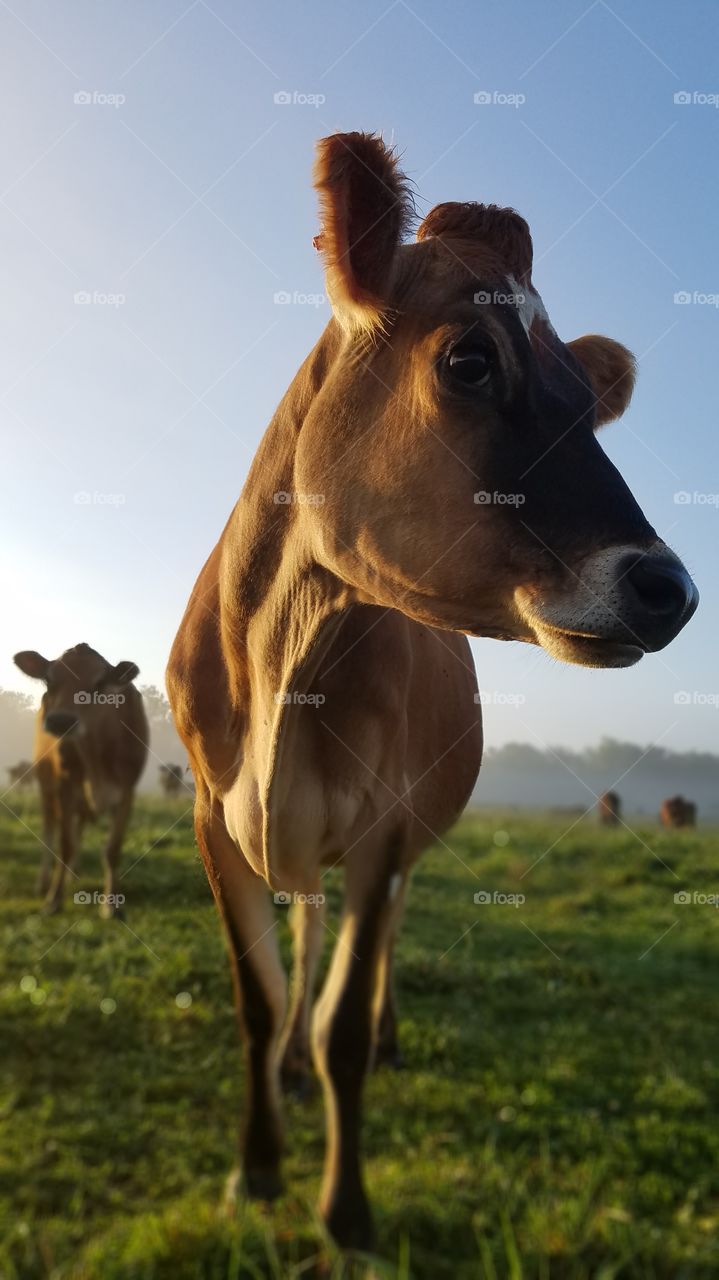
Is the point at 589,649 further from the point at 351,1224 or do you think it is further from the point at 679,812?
the point at 679,812

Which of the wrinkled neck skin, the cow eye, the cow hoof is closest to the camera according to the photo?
the cow eye

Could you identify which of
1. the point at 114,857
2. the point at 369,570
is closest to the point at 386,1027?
the point at 369,570

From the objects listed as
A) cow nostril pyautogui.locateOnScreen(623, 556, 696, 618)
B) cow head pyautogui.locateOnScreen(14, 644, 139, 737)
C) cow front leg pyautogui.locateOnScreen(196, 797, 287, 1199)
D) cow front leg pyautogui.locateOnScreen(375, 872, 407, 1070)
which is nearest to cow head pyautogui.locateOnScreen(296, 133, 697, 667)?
cow nostril pyautogui.locateOnScreen(623, 556, 696, 618)

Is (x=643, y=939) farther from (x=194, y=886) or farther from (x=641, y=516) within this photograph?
(x=641, y=516)

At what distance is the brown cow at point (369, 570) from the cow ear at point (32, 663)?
5.09 metres

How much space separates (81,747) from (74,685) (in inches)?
24.1

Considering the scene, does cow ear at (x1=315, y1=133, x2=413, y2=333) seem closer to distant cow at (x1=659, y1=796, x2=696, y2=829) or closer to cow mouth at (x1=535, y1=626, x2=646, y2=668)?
cow mouth at (x1=535, y1=626, x2=646, y2=668)

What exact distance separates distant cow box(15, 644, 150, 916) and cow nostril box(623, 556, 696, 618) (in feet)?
22.2

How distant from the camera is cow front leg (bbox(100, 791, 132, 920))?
7801 mm

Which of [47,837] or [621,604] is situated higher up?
[621,604]

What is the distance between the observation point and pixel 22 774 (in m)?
11.3

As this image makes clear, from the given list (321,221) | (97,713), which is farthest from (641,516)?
(97,713)

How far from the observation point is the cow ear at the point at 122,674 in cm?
869

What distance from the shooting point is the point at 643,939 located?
316 inches
